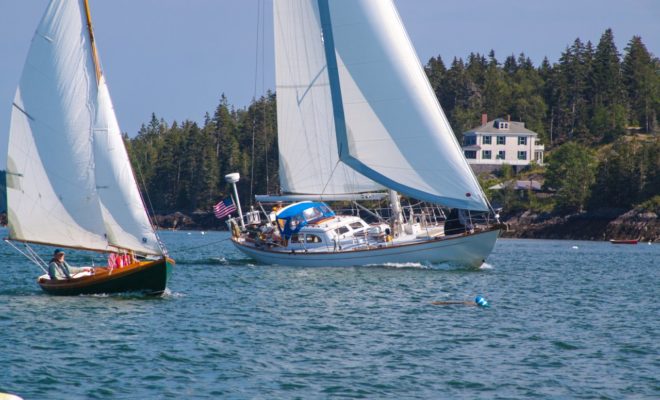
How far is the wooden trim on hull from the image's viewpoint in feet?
110

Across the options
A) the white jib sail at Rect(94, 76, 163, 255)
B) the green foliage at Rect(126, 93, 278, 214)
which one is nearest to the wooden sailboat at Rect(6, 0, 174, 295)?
the white jib sail at Rect(94, 76, 163, 255)

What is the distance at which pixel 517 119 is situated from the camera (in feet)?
533

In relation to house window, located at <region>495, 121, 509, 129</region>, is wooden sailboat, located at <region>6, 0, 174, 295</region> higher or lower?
lower

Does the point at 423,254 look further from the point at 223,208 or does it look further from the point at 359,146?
the point at 223,208

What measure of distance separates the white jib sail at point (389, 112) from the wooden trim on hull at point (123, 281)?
16215 millimetres

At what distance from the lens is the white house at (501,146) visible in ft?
478

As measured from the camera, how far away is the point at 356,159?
49.3 m

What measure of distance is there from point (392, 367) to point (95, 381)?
6798mm

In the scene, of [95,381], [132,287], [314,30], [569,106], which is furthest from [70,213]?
[569,106]

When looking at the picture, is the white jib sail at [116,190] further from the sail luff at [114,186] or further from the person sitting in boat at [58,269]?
the person sitting in boat at [58,269]

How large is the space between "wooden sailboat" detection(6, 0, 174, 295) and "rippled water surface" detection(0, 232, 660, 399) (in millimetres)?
1748

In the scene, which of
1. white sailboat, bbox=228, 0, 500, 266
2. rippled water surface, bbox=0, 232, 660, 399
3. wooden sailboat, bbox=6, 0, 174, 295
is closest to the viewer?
rippled water surface, bbox=0, 232, 660, 399

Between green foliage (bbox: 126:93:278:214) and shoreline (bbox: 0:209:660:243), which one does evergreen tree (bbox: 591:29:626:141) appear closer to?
shoreline (bbox: 0:209:660:243)

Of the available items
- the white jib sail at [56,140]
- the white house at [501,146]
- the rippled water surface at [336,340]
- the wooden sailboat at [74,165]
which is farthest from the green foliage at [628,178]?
the white jib sail at [56,140]
